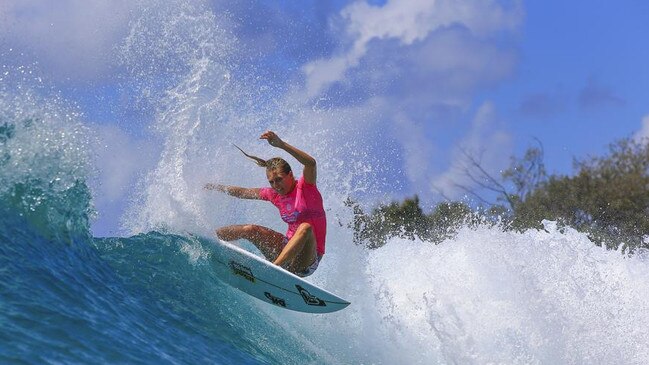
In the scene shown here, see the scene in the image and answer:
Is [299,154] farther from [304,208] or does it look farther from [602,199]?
[602,199]

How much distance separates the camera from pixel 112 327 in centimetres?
738

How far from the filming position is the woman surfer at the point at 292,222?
8.84m

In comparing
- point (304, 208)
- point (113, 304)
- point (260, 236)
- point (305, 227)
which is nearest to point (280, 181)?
point (304, 208)

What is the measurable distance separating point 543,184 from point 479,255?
25721 millimetres

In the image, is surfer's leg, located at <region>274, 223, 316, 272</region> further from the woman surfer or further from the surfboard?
the surfboard

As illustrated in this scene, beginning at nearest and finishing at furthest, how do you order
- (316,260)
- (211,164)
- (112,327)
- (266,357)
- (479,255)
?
(112,327), (266,357), (316,260), (211,164), (479,255)

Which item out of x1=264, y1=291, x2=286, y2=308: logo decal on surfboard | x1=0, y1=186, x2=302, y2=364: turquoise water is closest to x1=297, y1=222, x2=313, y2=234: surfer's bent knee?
x1=264, y1=291, x2=286, y2=308: logo decal on surfboard

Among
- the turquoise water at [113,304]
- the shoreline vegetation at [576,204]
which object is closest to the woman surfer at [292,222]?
the turquoise water at [113,304]

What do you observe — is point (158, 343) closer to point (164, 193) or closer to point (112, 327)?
point (112, 327)

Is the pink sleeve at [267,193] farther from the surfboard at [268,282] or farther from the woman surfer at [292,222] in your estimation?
the surfboard at [268,282]

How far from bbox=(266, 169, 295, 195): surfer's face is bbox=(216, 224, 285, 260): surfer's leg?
1.49ft

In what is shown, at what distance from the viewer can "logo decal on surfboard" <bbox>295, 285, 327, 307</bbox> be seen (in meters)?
9.01

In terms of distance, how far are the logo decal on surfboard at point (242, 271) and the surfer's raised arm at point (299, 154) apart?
1110 millimetres

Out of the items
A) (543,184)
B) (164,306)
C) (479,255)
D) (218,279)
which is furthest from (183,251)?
(543,184)
